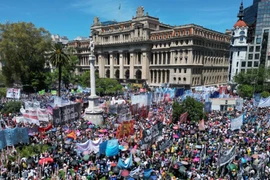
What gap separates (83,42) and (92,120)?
68.7 m

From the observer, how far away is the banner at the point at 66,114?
78.3 ft

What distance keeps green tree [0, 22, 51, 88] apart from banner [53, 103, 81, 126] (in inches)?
1264

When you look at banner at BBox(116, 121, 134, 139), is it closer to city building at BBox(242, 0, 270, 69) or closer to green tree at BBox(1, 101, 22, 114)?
green tree at BBox(1, 101, 22, 114)

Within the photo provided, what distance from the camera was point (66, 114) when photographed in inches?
993

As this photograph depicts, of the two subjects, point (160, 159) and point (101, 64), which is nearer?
point (160, 159)

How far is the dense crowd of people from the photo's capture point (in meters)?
15.4

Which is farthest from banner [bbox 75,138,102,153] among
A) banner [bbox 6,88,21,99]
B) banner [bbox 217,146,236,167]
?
banner [bbox 6,88,21,99]

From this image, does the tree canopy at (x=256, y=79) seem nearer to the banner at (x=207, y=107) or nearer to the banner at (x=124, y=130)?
the banner at (x=207, y=107)

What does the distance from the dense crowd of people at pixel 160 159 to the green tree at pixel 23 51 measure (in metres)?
34.9

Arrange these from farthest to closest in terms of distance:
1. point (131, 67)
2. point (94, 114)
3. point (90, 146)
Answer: point (131, 67) → point (94, 114) → point (90, 146)

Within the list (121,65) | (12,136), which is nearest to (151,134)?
(12,136)

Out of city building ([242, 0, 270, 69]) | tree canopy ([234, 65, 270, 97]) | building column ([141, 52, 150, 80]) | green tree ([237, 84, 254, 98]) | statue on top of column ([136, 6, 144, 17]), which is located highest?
statue on top of column ([136, 6, 144, 17])

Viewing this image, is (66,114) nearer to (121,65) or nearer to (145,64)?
(145,64)

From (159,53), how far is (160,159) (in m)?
52.9
